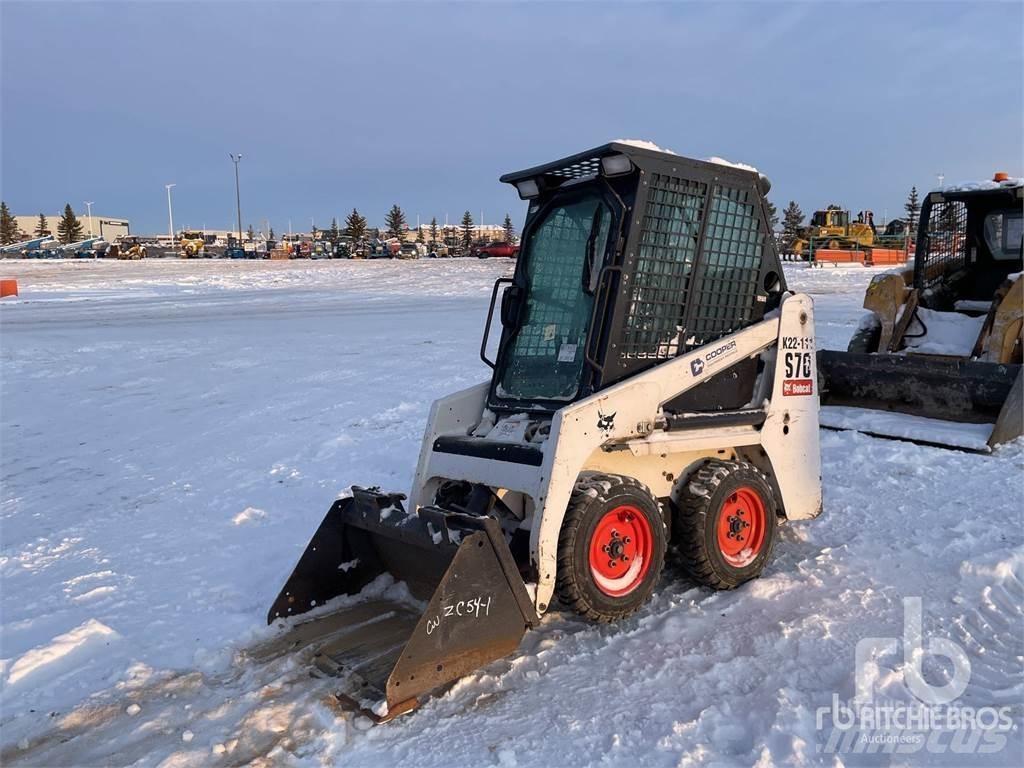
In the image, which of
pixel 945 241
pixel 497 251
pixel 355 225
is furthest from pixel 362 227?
pixel 945 241

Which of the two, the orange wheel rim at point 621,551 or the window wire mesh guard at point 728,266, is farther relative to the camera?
the window wire mesh guard at point 728,266

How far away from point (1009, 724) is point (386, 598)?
115 inches

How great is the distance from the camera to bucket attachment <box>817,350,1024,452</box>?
25.5 ft

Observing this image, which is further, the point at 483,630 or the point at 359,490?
the point at 359,490

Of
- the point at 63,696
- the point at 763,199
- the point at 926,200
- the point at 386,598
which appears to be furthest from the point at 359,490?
the point at 926,200

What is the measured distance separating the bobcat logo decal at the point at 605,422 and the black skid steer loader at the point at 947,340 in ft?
16.2

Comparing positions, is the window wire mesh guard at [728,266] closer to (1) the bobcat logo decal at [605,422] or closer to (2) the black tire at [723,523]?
(2) the black tire at [723,523]

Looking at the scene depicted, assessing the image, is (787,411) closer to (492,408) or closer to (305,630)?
(492,408)

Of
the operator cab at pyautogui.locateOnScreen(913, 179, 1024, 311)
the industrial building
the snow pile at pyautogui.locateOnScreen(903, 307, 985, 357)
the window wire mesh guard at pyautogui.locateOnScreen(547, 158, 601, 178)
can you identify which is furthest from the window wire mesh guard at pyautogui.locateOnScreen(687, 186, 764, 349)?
the industrial building

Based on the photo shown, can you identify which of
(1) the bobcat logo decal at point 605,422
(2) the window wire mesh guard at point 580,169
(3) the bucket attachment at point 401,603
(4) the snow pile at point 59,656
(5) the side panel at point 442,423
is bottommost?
(4) the snow pile at point 59,656

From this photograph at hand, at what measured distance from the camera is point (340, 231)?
328 feet

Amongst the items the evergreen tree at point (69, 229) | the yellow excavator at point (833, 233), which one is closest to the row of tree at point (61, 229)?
the evergreen tree at point (69, 229)

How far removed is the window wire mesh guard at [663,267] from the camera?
4.50 meters

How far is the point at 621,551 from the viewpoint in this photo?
424cm
